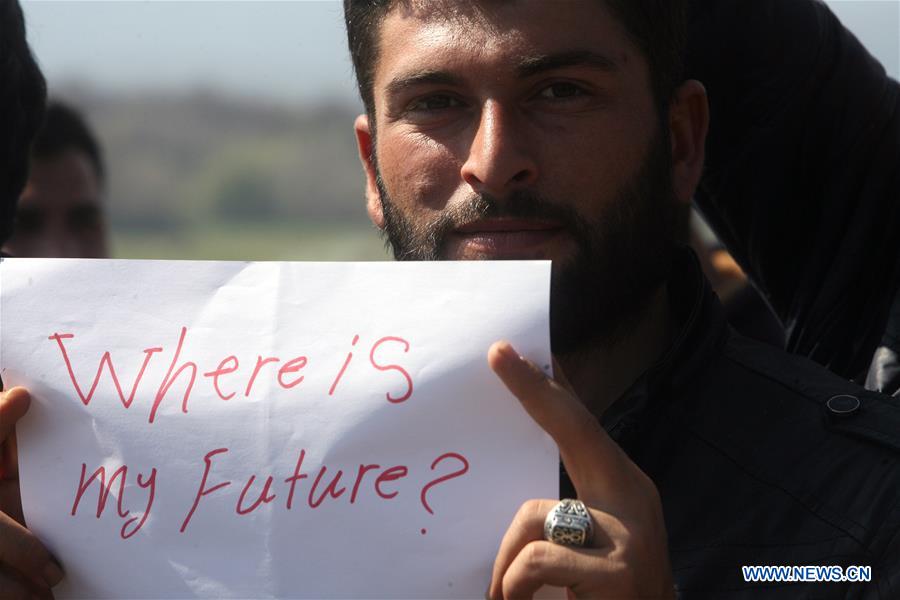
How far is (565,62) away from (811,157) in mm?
726

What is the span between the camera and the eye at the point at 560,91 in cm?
198

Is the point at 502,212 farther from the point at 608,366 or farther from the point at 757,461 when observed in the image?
the point at 757,461

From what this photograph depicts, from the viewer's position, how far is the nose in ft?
6.17

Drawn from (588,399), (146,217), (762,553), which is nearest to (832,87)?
(588,399)

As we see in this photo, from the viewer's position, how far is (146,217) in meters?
56.5

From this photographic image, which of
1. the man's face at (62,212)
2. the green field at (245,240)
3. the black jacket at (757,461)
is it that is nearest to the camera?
the black jacket at (757,461)

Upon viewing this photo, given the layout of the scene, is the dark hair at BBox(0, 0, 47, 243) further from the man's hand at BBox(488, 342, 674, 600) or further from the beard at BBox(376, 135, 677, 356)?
the man's hand at BBox(488, 342, 674, 600)

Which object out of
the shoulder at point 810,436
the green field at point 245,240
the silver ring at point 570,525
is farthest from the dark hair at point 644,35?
the green field at point 245,240

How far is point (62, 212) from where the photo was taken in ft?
14.9

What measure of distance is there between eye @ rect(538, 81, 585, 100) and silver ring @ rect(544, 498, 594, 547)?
0.73 meters

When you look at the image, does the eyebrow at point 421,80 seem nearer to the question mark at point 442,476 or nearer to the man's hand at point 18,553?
the question mark at point 442,476

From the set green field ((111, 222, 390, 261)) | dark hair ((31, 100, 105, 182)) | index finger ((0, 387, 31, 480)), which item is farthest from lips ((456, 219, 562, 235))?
green field ((111, 222, 390, 261))

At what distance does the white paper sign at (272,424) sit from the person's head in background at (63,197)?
8.85 feet

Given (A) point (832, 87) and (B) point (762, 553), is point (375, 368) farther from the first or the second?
(A) point (832, 87)
